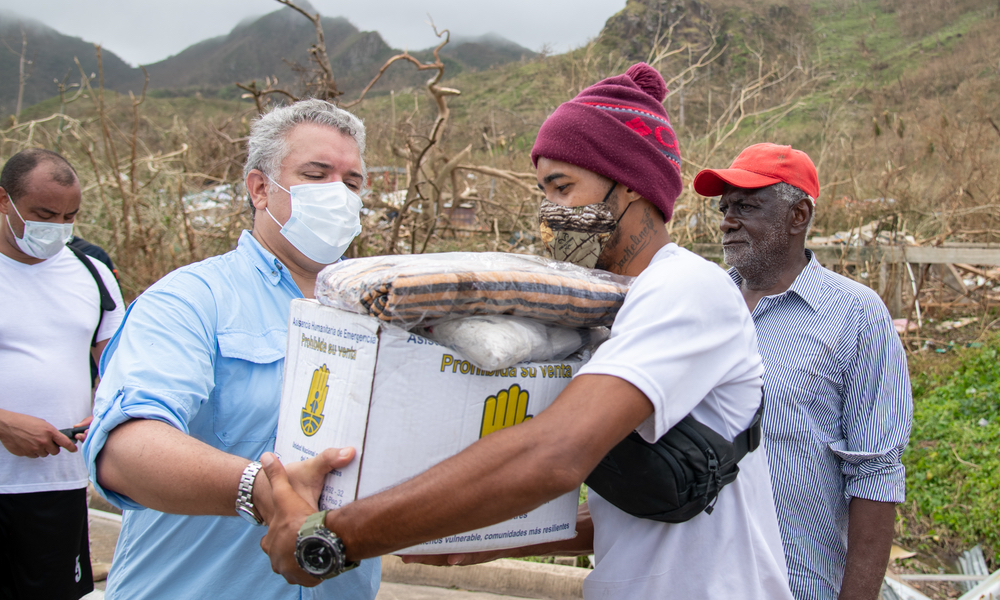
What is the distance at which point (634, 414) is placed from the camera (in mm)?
1084

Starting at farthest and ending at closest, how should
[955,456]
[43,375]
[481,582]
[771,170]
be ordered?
[955,456] → [481,582] → [43,375] → [771,170]

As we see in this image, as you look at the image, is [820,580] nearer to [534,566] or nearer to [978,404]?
[534,566]

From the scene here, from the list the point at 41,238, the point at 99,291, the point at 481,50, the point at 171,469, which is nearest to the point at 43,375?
the point at 99,291

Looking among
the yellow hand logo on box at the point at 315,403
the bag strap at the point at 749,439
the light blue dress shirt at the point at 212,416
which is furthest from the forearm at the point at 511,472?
the light blue dress shirt at the point at 212,416

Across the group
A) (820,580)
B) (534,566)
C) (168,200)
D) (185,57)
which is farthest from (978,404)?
(185,57)

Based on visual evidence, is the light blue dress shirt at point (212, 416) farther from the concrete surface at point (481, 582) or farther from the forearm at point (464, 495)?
the concrete surface at point (481, 582)

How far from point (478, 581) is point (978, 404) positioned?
5197 mm

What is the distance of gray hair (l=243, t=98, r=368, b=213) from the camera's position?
200cm

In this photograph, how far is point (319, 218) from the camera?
6.59 feet

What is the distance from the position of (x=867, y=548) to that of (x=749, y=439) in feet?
3.59

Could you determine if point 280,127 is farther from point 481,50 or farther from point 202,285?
point 481,50

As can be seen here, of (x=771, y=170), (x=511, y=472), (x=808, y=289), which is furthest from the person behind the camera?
(x=771, y=170)

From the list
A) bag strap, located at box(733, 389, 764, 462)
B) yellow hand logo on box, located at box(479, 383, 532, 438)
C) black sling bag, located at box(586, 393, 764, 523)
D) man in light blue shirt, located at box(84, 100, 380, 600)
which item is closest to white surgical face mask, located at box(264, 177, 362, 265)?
man in light blue shirt, located at box(84, 100, 380, 600)

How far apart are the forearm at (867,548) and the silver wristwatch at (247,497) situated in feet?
6.08
